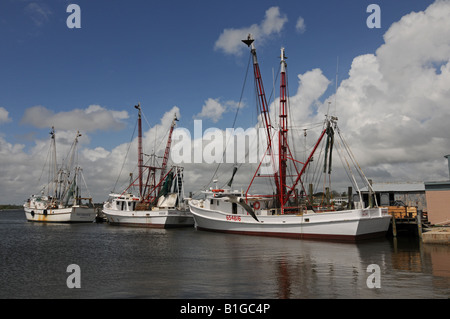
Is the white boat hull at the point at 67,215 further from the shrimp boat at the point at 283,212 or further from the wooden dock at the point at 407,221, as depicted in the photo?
the wooden dock at the point at 407,221

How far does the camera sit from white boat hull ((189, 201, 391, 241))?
29531mm

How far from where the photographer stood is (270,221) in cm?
3412

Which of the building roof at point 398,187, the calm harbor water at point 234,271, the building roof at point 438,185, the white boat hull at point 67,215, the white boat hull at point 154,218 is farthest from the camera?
the white boat hull at point 67,215

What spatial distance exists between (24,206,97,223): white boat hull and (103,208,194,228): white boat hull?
13.0 meters

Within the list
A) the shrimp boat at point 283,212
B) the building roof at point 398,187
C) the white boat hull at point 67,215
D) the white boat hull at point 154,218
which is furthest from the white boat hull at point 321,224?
the white boat hull at point 67,215

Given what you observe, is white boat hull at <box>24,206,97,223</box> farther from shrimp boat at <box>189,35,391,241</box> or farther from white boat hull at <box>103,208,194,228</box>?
shrimp boat at <box>189,35,391,241</box>

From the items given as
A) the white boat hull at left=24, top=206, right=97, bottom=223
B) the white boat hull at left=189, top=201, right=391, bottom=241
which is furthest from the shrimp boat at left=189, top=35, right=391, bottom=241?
the white boat hull at left=24, top=206, right=97, bottom=223

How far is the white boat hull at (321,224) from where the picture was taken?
2953cm

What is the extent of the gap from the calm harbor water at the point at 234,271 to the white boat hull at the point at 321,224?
2101 millimetres

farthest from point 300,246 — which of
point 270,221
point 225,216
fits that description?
point 225,216

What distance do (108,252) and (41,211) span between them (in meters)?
52.7

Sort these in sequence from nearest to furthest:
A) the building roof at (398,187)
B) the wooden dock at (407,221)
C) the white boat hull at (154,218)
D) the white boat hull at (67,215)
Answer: the wooden dock at (407,221) → the building roof at (398,187) → the white boat hull at (154,218) → the white boat hull at (67,215)

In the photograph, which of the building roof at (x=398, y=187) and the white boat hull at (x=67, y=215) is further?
the white boat hull at (x=67, y=215)
